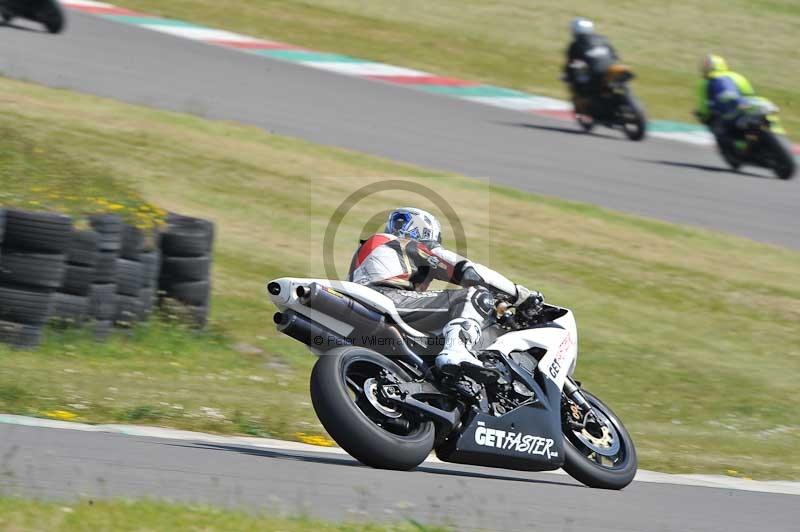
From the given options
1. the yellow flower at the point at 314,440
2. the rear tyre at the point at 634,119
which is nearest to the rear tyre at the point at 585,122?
the rear tyre at the point at 634,119

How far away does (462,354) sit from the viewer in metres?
6.74

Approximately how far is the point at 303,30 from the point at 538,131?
6.74m

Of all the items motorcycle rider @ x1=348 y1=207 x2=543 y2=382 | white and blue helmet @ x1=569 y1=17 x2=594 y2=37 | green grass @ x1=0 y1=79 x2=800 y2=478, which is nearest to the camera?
motorcycle rider @ x1=348 y1=207 x2=543 y2=382

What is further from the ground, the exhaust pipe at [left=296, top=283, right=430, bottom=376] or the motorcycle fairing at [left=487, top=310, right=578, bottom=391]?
the exhaust pipe at [left=296, top=283, right=430, bottom=376]

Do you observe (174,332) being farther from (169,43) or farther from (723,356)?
(169,43)

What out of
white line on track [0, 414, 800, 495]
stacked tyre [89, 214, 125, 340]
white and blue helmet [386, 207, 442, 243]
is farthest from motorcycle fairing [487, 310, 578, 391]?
stacked tyre [89, 214, 125, 340]

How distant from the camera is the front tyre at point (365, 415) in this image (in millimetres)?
6199

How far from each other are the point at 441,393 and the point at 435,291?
2.26 ft

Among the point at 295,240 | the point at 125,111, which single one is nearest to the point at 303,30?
the point at 125,111

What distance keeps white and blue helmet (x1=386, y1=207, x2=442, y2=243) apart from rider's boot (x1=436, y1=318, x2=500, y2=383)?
662 millimetres

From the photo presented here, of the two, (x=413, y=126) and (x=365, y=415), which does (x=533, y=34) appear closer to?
(x=413, y=126)

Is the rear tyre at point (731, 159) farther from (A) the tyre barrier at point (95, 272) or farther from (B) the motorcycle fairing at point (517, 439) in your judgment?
(B) the motorcycle fairing at point (517, 439)

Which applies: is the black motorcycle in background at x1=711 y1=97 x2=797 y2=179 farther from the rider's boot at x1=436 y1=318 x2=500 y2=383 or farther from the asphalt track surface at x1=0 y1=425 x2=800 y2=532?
the rider's boot at x1=436 y1=318 x2=500 y2=383

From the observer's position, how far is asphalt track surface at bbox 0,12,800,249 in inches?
706
